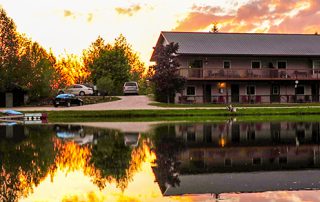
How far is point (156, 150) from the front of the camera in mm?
19078

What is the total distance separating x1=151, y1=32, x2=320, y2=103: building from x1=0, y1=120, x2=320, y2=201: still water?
113 ft

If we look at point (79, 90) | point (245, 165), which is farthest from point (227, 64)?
point (245, 165)

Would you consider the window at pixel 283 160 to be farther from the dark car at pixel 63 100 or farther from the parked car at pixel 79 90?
the parked car at pixel 79 90

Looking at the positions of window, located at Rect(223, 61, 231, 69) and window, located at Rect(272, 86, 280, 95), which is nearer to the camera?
window, located at Rect(223, 61, 231, 69)

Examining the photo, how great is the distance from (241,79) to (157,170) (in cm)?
4402

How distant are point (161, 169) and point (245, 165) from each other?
283 centimetres

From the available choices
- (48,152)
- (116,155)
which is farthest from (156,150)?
(48,152)

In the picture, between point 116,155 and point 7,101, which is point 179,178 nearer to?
point 116,155

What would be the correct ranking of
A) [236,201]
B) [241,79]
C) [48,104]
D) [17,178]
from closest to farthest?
[236,201] < [17,178] < [241,79] < [48,104]

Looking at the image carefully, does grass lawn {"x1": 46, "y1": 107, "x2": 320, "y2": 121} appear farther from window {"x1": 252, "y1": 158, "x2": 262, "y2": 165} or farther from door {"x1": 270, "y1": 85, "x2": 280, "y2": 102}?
window {"x1": 252, "y1": 158, "x2": 262, "y2": 165}

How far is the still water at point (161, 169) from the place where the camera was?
1138 cm

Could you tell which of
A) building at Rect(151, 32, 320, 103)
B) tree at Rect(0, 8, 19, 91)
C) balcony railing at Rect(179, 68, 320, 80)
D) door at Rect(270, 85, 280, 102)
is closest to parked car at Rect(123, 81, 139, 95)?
building at Rect(151, 32, 320, 103)

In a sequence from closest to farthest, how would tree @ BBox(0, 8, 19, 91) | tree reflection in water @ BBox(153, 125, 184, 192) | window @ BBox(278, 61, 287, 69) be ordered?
tree reflection in water @ BBox(153, 125, 184, 192)
tree @ BBox(0, 8, 19, 91)
window @ BBox(278, 61, 287, 69)

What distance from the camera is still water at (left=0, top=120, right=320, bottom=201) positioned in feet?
37.3
